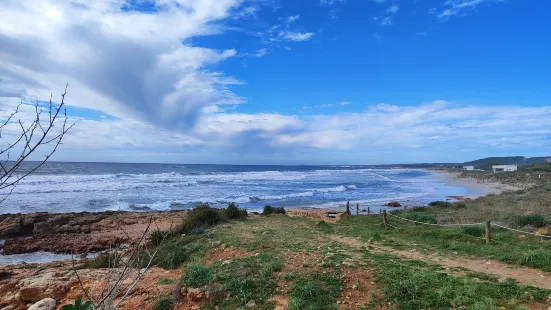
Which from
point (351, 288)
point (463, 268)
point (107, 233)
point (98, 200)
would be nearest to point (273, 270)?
point (351, 288)

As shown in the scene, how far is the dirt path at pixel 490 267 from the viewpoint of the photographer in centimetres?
626

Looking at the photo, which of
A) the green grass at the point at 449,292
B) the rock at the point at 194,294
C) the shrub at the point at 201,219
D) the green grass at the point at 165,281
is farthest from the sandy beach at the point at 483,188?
the rock at the point at 194,294

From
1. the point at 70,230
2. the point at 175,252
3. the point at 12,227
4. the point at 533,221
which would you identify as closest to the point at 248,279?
the point at 175,252

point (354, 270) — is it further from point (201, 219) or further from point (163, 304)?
point (201, 219)

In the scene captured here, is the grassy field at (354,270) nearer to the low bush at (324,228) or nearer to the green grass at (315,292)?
the green grass at (315,292)

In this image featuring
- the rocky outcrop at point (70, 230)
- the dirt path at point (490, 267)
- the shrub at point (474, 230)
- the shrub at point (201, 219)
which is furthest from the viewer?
the rocky outcrop at point (70, 230)

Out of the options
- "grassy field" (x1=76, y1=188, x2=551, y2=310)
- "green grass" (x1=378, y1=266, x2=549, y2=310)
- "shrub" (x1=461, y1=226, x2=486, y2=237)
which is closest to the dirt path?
"grassy field" (x1=76, y1=188, x2=551, y2=310)

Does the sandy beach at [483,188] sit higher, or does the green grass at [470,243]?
the green grass at [470,243]

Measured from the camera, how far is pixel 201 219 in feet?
46.4

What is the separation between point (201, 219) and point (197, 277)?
7.36 meters

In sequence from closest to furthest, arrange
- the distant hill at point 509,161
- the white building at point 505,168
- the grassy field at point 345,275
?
1. the grassy field at point 345,275
2. the white building at point 505,168
3. the distant hill at point 509,161

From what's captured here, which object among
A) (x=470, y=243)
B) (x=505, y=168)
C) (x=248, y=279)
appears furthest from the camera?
(x=505, y=168)

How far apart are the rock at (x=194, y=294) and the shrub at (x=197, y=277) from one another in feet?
0.41

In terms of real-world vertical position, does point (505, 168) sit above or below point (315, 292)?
above
